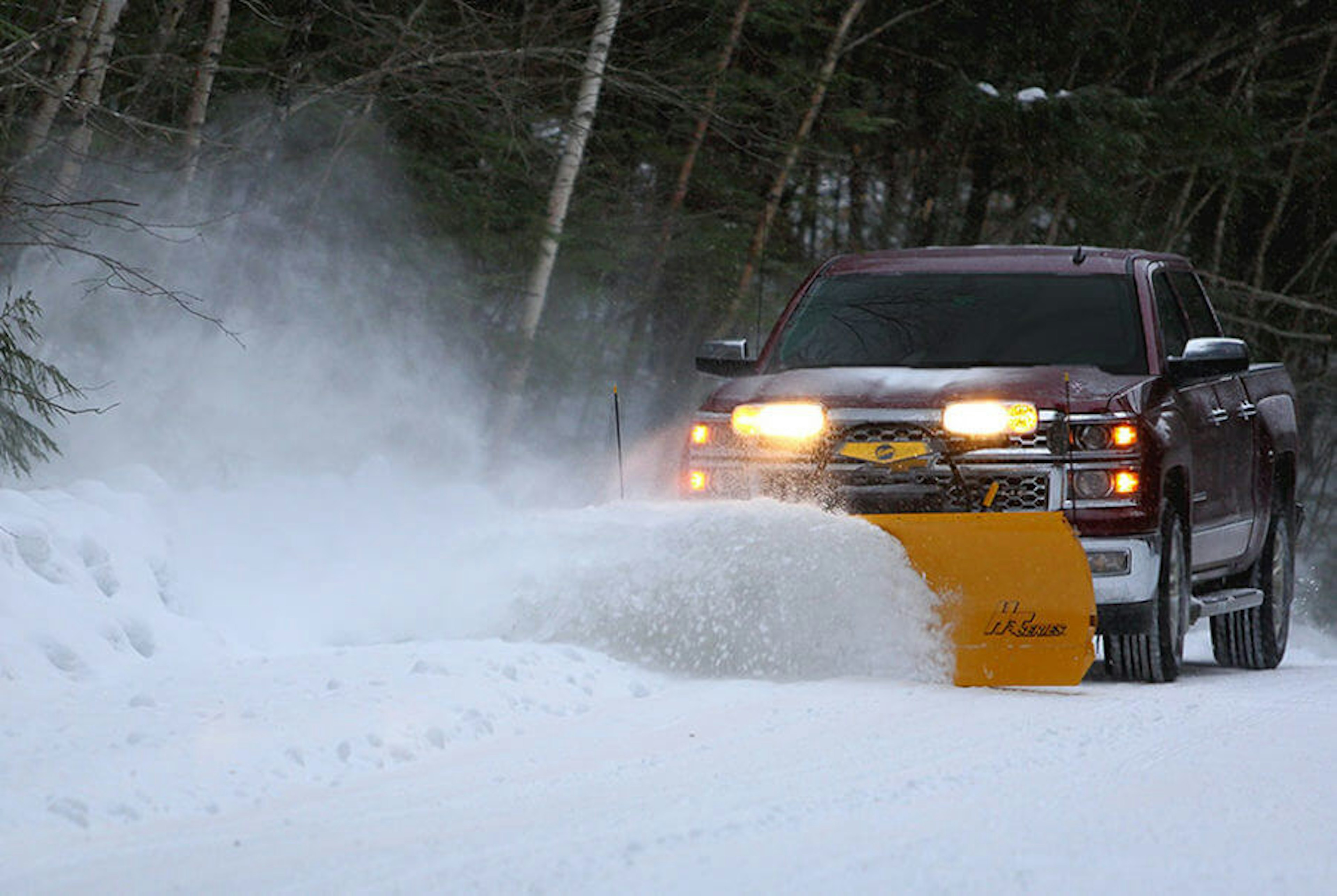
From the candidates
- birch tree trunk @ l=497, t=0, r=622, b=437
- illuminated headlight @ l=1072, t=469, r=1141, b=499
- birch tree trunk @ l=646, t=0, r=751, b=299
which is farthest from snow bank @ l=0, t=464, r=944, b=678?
birch tree trunk @ l=646, t=0, r=751, b=299

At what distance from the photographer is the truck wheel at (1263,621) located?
34.9ft

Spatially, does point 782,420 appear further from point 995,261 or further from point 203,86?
point 203,86

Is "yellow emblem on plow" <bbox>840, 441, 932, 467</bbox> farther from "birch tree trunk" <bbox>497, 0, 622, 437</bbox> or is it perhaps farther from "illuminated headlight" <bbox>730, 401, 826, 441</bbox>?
"birch tree trunk" <bbox>497, 0, 622, 437</bbox>

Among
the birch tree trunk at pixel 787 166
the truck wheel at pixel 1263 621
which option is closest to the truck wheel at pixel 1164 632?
the truck wheel at pixel 1263 621

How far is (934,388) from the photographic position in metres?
8.20

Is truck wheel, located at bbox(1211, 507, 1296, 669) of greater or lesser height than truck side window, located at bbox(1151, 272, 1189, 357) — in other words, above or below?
below

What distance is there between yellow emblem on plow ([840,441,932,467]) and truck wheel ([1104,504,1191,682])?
38.5 inches

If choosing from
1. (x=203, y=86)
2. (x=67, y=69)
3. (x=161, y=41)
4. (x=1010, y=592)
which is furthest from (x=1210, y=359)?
(x=161, y=41)

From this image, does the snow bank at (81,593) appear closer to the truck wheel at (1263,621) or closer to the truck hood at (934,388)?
the truck hood at (934,388)

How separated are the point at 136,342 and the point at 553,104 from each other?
16.2 feet

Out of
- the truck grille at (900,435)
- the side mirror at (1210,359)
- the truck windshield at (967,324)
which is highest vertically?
the truck windshield at (967,324)

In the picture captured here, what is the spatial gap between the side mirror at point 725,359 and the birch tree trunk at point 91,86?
4365 mm

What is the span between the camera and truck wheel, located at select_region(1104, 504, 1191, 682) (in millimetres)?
8227

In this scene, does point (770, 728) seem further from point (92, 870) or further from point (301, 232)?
point (301, 232)
